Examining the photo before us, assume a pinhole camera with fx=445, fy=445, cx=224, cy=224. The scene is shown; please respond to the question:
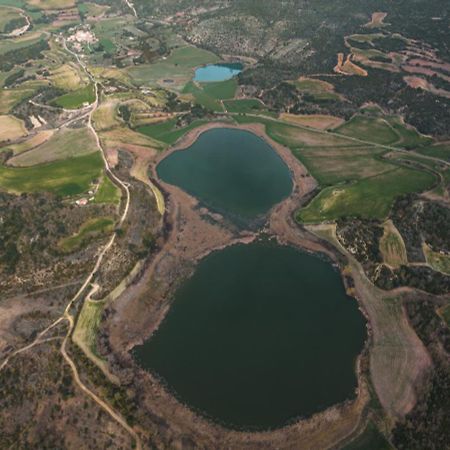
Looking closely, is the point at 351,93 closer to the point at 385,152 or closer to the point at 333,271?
the point at 385,152

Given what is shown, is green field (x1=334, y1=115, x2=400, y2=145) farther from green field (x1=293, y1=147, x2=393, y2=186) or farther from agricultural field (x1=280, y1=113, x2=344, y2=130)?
green field (x1=293, y1=147, x2=393, y2=186)

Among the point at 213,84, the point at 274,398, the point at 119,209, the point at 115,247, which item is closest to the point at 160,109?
the point at 213,84

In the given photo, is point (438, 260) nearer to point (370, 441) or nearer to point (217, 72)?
point (370, 441)

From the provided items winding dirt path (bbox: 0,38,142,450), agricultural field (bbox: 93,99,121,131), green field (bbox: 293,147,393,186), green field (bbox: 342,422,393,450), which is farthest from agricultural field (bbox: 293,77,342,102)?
green field (bbox: 342,422,393,450)

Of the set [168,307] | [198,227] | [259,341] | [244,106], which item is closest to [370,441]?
[259,341]

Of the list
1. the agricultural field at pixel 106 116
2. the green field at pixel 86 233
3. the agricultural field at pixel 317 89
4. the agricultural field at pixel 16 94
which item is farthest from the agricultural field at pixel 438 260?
the agricultural field at pixel 16 94

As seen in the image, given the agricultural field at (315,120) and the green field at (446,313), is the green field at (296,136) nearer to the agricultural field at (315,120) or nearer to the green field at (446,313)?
→ the agricultural field at (315,120)
